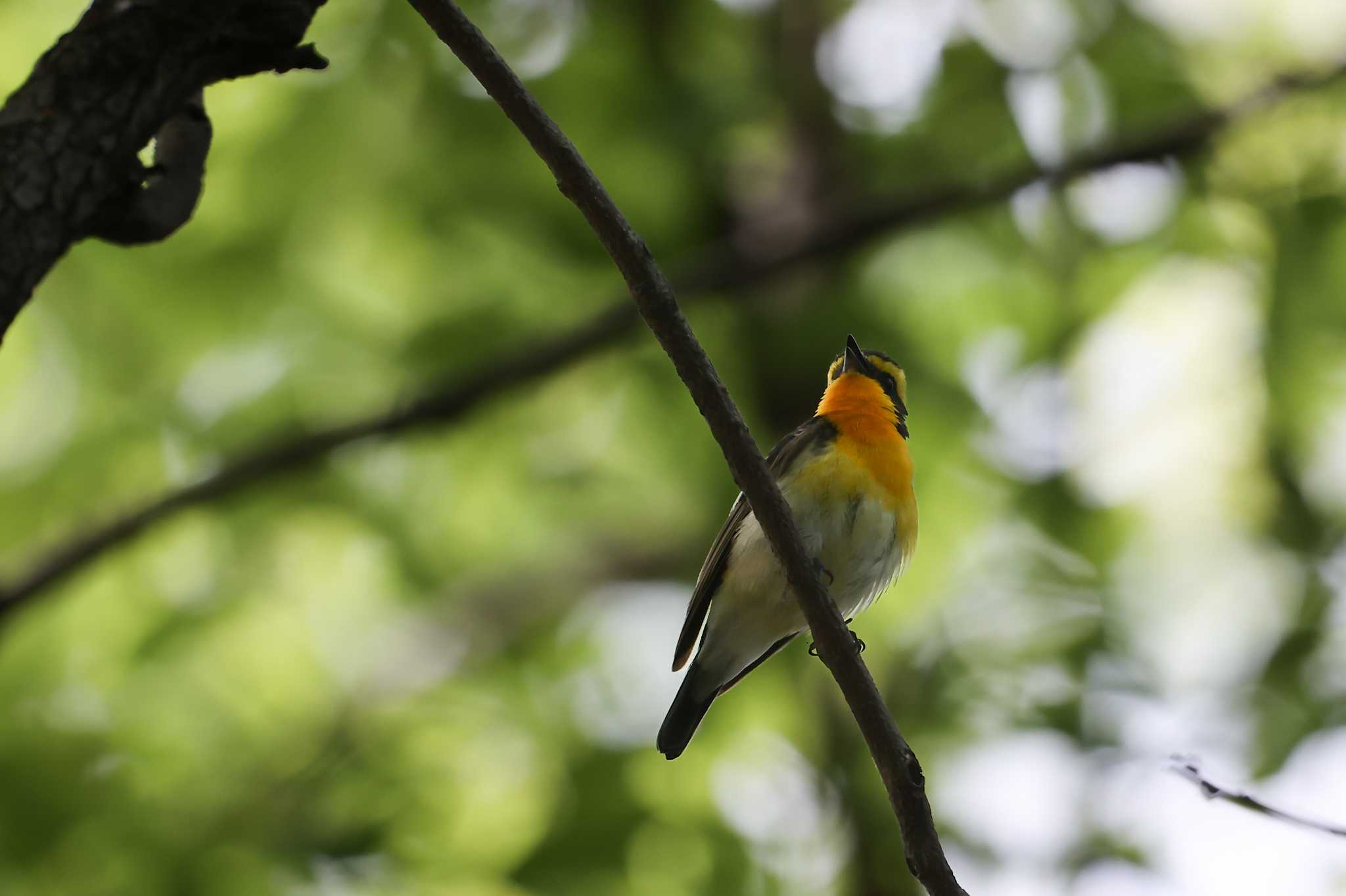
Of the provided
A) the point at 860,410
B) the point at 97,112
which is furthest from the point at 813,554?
the point at 97,112

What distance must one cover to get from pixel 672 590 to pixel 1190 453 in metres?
3.72

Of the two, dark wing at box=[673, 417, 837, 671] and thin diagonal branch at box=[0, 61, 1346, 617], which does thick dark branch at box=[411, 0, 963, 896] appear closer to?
dark wing at box=[673, 417, 837, 671]

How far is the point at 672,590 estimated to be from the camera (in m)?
8.33

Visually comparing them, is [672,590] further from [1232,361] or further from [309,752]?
[1232,361]

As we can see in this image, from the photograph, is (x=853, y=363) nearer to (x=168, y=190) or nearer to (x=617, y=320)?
(x=617, y=320)

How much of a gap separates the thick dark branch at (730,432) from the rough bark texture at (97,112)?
0.43m

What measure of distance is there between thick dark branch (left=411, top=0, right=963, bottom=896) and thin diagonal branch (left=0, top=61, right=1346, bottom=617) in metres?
3.64

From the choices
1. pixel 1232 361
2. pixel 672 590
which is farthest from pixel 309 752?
pixel 1232 361

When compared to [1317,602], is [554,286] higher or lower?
higher

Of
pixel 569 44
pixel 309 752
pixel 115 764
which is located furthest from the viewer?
pixel 309 752

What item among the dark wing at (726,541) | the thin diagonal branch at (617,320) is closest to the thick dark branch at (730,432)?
the dark wing at (726,541)

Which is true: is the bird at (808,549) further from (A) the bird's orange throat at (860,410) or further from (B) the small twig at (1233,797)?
(B) the small twig at (1233,797)

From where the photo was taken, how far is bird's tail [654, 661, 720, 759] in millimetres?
5105

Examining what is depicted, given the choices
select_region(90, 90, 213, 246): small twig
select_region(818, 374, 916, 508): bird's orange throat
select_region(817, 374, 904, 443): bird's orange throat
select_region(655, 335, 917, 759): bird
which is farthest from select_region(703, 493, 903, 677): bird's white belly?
select_region(90, 90, 213, 246): small twig
